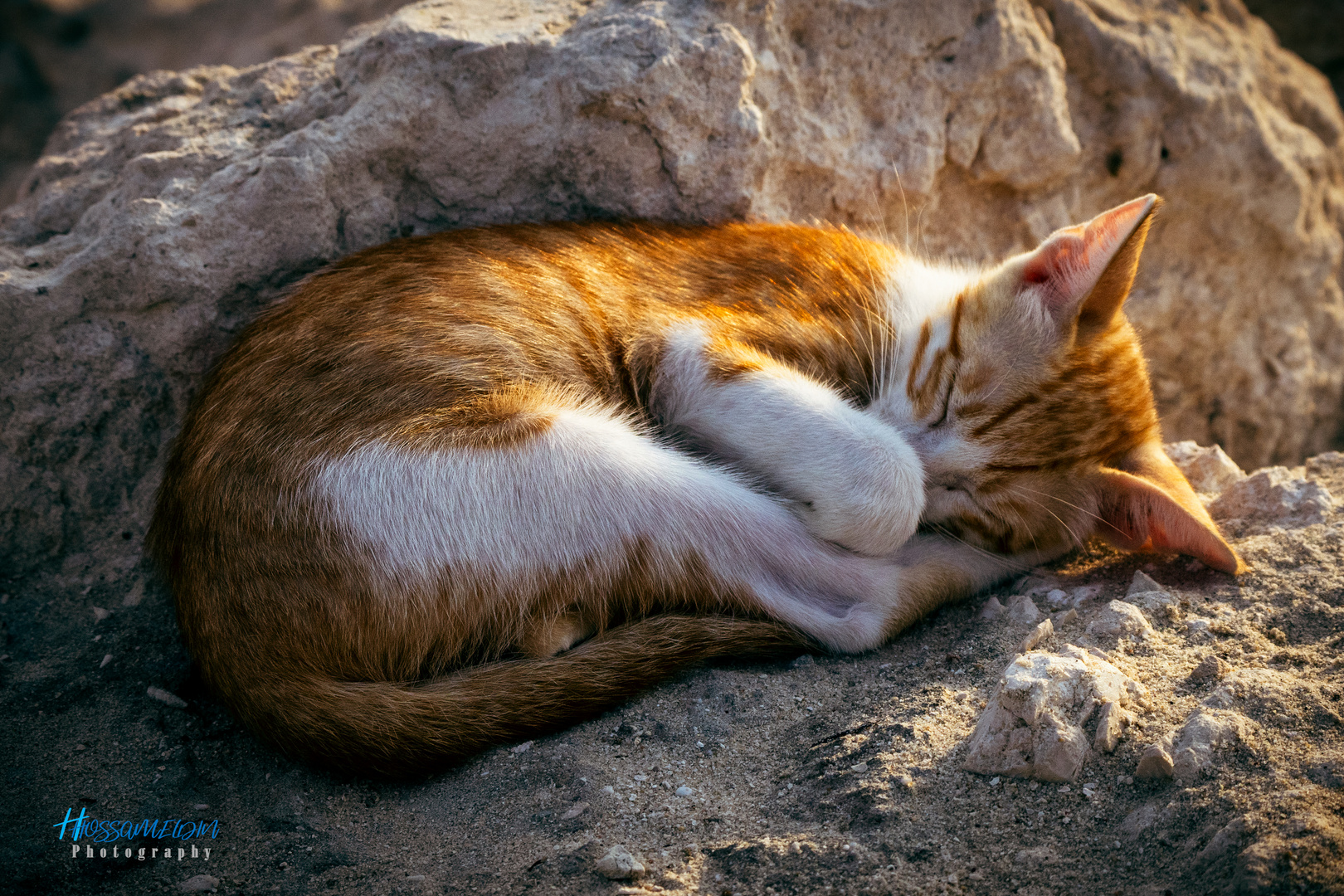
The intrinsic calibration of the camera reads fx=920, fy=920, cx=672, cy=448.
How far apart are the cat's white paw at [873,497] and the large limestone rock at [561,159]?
116 cm

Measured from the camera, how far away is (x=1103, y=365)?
2.47 metres

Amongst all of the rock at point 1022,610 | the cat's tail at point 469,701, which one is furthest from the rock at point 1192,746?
the cat's tail at point 469,701

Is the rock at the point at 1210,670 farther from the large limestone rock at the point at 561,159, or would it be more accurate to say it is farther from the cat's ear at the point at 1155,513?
the large limestone rock at the point at 561,159

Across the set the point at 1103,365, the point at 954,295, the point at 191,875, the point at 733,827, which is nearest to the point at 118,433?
the point at 191,875

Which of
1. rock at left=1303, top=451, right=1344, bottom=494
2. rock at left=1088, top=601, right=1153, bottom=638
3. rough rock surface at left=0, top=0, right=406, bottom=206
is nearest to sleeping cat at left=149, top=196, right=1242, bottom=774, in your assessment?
rock at left=1088, top=601, right=1153, bottom=638

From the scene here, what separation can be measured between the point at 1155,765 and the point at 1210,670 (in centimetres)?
36

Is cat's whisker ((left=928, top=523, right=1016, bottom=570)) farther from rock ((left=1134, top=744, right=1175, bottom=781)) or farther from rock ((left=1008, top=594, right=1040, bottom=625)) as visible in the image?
rock ((left=1134, top=744, right=1175, bottom=781))

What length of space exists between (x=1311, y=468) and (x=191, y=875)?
3.34 meters

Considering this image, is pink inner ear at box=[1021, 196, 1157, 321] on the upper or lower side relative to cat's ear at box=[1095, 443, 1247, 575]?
upper

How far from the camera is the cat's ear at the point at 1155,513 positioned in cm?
229

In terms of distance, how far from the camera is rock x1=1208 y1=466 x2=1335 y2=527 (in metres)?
2.55

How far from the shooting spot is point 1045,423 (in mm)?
2393

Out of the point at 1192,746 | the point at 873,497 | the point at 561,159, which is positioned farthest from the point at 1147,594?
the point at 561,159

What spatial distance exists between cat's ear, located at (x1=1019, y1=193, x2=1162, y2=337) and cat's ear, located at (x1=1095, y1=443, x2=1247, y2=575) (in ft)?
1.32
